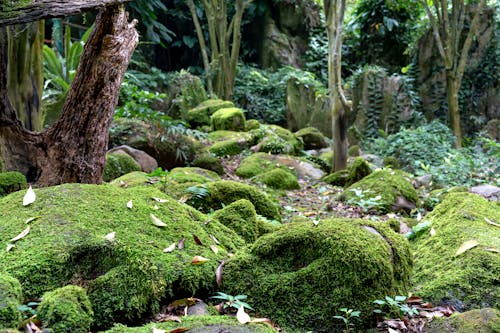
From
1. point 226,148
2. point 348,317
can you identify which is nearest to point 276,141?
point 226,148

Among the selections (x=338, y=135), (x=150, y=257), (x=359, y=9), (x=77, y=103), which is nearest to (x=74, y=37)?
(x=359, y=9)

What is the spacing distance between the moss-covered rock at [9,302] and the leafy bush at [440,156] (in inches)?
282

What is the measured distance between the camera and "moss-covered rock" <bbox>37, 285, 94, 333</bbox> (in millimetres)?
1950

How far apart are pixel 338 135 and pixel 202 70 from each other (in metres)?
10.1

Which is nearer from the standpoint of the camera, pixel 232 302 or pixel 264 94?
pixel 232 302

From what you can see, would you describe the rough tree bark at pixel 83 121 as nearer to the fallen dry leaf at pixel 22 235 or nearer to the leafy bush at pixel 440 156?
the fallen dry leaf at pixel 22 235

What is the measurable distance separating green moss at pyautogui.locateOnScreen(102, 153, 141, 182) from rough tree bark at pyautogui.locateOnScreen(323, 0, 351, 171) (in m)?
3.69

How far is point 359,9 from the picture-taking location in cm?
1706

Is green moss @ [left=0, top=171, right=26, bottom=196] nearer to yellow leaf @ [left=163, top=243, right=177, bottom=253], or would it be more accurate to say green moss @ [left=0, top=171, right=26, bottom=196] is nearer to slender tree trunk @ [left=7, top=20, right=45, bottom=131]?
slender tree trunk @ [left=7, top=20, right=45, bottom=131]

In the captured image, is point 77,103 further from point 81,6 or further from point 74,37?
point 74,37

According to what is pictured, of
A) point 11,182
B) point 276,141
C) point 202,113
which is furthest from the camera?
point 202,113

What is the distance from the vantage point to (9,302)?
1.90 meters

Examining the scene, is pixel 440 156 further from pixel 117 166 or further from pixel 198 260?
pixel 198 260

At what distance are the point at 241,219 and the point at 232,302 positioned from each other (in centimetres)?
117
